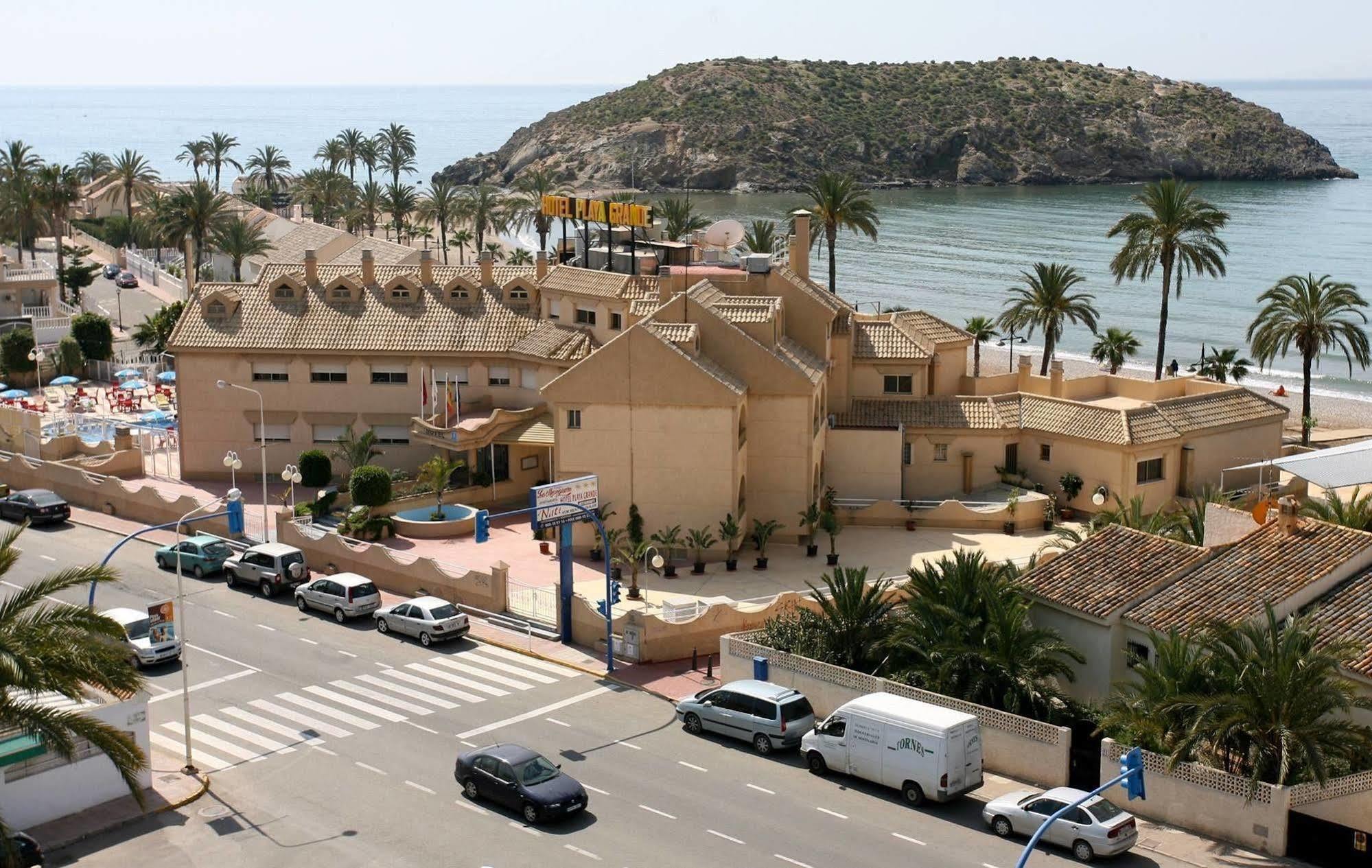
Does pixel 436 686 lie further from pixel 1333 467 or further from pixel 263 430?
pixel 1333 467

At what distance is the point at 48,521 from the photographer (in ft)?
189

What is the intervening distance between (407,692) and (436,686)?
0.83 m

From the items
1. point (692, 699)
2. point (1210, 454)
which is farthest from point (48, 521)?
point (1210, 454)

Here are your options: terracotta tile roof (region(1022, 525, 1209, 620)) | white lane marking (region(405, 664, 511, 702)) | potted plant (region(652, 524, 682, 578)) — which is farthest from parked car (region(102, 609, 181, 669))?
terracotta tile roof (region(1022, 525, 1209, 620))

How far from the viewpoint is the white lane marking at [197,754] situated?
1428 inches

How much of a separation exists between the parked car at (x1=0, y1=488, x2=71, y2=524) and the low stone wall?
95.1 ft

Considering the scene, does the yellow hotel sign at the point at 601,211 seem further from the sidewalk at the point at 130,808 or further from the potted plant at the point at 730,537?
the sidewalk at the point at 130,808

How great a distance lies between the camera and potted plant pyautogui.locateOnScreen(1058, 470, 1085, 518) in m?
58.4

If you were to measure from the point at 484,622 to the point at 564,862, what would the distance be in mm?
16402

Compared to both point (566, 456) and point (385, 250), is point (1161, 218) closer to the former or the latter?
point (566, 456)

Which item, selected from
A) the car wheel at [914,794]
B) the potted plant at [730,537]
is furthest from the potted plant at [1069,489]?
the car wheel at [914,794]

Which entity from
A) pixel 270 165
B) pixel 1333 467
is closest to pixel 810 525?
pixel 1333 467

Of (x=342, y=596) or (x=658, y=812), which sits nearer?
(x=658, y=812)

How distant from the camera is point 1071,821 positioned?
3127 centimetres
